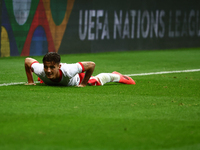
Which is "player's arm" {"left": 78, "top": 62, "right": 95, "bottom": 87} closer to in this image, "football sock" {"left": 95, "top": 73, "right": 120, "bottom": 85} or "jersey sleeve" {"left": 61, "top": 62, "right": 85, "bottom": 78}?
"jersey sleeve" {"left": 61, "top": 62, "right": 85, "bottom": 78}

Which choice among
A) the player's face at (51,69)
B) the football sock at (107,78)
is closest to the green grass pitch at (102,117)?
the football sock at (107,78)

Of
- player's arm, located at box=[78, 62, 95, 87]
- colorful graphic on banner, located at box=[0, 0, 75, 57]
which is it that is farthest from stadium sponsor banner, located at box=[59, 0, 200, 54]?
player's arm, located at box=[78, 62, 95, 87]

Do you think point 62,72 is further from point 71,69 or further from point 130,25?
point 130,25

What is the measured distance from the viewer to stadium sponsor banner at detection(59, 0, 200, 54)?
16.2 meters

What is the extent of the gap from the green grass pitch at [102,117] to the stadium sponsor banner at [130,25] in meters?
7.91

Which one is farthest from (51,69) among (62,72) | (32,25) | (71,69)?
(32,25)

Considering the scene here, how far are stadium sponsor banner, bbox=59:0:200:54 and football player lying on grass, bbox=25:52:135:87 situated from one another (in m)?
7.82

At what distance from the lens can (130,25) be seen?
59.0ft

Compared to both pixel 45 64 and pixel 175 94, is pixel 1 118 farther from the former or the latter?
pixel 175 94

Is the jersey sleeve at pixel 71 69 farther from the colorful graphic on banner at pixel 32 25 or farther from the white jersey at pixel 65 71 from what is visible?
the colorful graphic on banner at pixel 32 25

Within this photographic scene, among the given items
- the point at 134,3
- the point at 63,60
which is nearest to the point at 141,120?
the point at 63,60

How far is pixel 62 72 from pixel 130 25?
434 inches

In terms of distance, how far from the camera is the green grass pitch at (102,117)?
4.16 meters

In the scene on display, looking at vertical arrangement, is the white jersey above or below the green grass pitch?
above
